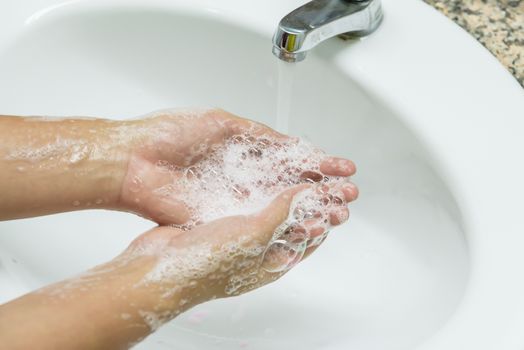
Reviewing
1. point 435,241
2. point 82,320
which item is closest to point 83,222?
point 82,320

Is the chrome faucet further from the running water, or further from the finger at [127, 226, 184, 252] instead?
the finger at [127, 226, 184, 252]

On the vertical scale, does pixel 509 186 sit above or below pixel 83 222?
above

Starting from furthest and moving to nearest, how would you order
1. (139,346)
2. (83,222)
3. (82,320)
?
(83,222) < (139,346) < (82,320)

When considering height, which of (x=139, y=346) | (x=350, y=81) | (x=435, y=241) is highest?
(x=350, y=81)

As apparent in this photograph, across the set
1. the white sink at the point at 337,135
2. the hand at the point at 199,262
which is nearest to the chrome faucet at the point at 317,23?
the white sink at the point at 337,135

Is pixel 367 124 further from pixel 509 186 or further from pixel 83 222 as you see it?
pixel 83 222

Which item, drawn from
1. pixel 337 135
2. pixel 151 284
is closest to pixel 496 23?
pixel 337 135

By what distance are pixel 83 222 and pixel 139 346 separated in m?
0.17

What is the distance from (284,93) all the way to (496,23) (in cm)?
23

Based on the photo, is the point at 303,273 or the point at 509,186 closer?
the point at 509,186

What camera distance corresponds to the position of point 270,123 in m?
0.80

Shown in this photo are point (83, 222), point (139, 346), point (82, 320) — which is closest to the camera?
point (82, 320)

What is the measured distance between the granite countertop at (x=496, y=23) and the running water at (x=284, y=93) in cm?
18

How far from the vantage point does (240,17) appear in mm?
755
